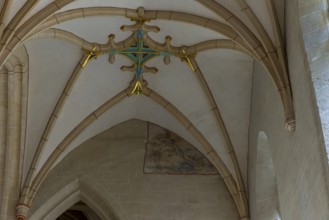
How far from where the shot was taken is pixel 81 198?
13.0 metres

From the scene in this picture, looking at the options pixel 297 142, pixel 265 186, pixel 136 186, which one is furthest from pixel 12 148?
pixel 297 142

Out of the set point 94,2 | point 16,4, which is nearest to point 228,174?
point 94,2

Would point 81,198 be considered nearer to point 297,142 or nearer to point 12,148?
point 12,148

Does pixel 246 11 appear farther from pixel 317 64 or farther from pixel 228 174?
pixel 228 174

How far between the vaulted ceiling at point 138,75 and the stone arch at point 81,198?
525 mm

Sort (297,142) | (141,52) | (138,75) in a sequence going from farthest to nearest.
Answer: (138,75) → (141,52) → (297,142)

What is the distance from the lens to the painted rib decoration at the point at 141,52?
11.5m

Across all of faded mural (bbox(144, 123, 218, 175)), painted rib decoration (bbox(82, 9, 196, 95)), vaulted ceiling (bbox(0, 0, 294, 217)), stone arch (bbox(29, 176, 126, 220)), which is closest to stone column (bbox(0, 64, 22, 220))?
vaulted ceiling (bbox(0, 0, 294, 217))

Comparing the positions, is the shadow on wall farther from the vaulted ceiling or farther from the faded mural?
the faded mural

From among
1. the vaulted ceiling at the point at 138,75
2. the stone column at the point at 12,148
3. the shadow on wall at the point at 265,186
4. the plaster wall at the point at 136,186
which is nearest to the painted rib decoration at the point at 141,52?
the vaulted ceiling at the point at 138,75

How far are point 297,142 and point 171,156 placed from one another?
462 centimetres

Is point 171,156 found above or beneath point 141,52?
beneath

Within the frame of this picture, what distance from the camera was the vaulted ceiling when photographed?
10930 millimetres

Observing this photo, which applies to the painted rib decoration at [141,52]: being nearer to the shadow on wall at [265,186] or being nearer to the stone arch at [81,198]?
the shadow on wall at [265,186]
